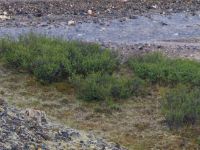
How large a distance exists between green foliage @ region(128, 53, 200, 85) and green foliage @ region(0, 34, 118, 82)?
52 cm

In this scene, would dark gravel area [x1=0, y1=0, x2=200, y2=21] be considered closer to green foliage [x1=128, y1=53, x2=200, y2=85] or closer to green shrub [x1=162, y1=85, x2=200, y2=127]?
green foliage [x1=128, y1=53, x2=200, y2=85]

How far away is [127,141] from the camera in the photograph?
8.49 meters

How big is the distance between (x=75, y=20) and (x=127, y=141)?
401 inches

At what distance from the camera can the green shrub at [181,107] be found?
29.0ft

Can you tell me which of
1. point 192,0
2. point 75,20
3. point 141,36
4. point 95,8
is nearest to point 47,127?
point 141,36

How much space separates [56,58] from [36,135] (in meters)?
3.57

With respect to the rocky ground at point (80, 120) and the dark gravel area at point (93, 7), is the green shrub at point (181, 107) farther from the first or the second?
the dark gravel area at point (93, 7)

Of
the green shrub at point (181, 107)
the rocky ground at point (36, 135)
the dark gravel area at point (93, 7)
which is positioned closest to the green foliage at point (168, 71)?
the green shrub at point (181, 107)

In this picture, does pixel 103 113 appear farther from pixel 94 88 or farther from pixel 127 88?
pixel 127 88

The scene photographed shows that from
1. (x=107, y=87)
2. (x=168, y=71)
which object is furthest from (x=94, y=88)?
(x=168, y=71)

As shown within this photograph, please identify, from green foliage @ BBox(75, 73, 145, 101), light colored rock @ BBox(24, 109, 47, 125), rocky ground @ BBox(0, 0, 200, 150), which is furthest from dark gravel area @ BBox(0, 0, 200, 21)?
light colored rock @ BBox(24, 109, 47, 125)

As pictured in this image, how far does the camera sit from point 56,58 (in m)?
10.8

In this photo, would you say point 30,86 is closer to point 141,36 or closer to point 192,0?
point 141,36

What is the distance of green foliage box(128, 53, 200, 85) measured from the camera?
34.4 ft
